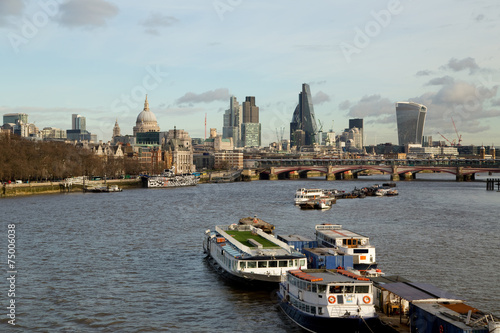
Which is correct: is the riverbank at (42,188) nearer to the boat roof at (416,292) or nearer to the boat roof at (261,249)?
the boat roof at (261,249)

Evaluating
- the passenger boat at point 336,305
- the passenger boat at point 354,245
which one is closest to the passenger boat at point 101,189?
the passenger boat at point 354,245

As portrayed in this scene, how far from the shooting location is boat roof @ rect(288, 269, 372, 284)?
80.2 feet

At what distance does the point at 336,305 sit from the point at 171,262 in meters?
16.6

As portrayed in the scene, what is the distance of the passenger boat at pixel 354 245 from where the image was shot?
34.2 metres

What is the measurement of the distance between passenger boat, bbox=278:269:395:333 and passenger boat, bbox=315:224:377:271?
9010 millimetres

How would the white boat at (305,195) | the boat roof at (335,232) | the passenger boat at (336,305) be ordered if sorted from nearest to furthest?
the passenger boat at (336,305) < the boat roof at (335,232) < the white boat at (305,195)

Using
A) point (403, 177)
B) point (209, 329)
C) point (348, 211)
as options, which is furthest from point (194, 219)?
point (403, 177)

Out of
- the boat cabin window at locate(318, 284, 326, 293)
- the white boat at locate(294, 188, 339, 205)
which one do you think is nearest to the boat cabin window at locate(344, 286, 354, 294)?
the boat cabin window at locate(318, 284, 326, 293)

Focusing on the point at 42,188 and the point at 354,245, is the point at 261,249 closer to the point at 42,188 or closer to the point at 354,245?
the point at 354,245

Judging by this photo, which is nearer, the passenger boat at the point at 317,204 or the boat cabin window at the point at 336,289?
the boat cabin window at the point at 336,289

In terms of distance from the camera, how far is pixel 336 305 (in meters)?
23.7

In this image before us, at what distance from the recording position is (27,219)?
58219 millimetres

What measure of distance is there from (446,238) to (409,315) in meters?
27.1

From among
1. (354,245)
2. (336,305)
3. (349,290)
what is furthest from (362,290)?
(354,245)
